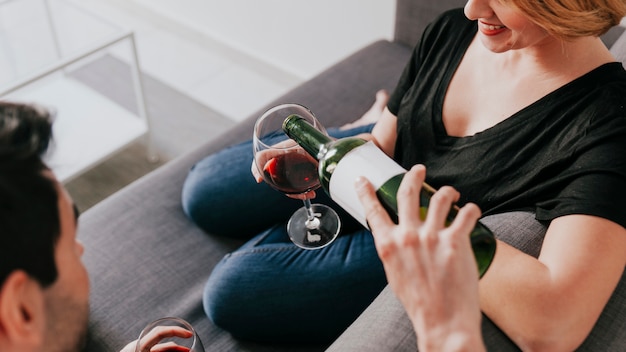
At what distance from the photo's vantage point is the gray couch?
857 millimetres

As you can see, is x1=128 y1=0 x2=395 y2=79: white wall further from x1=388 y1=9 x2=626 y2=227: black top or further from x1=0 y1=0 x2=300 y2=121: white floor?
x1=388 y1=9 x2=626 y2=227: black top

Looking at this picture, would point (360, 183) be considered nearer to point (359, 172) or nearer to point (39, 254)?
point (359, 172)

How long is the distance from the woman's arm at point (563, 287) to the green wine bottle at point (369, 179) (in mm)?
101

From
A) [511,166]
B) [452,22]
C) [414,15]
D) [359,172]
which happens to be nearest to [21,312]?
[359,172]

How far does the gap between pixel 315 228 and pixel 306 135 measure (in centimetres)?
31

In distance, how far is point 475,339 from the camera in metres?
0.63

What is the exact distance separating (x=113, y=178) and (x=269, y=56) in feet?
2.73

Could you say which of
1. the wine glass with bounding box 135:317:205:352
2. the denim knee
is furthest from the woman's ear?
the denim knee

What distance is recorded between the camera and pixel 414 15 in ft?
5.66

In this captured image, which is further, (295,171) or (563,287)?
(295,171)

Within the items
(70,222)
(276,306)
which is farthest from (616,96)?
(70,222)

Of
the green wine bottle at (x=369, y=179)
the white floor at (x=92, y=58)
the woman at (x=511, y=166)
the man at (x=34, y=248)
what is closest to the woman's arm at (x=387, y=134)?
the woman at (x=511, y=166)

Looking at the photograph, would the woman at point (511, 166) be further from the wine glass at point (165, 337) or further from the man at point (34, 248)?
the man at point (34, 248)

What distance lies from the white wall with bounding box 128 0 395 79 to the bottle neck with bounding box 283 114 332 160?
1240 mm
